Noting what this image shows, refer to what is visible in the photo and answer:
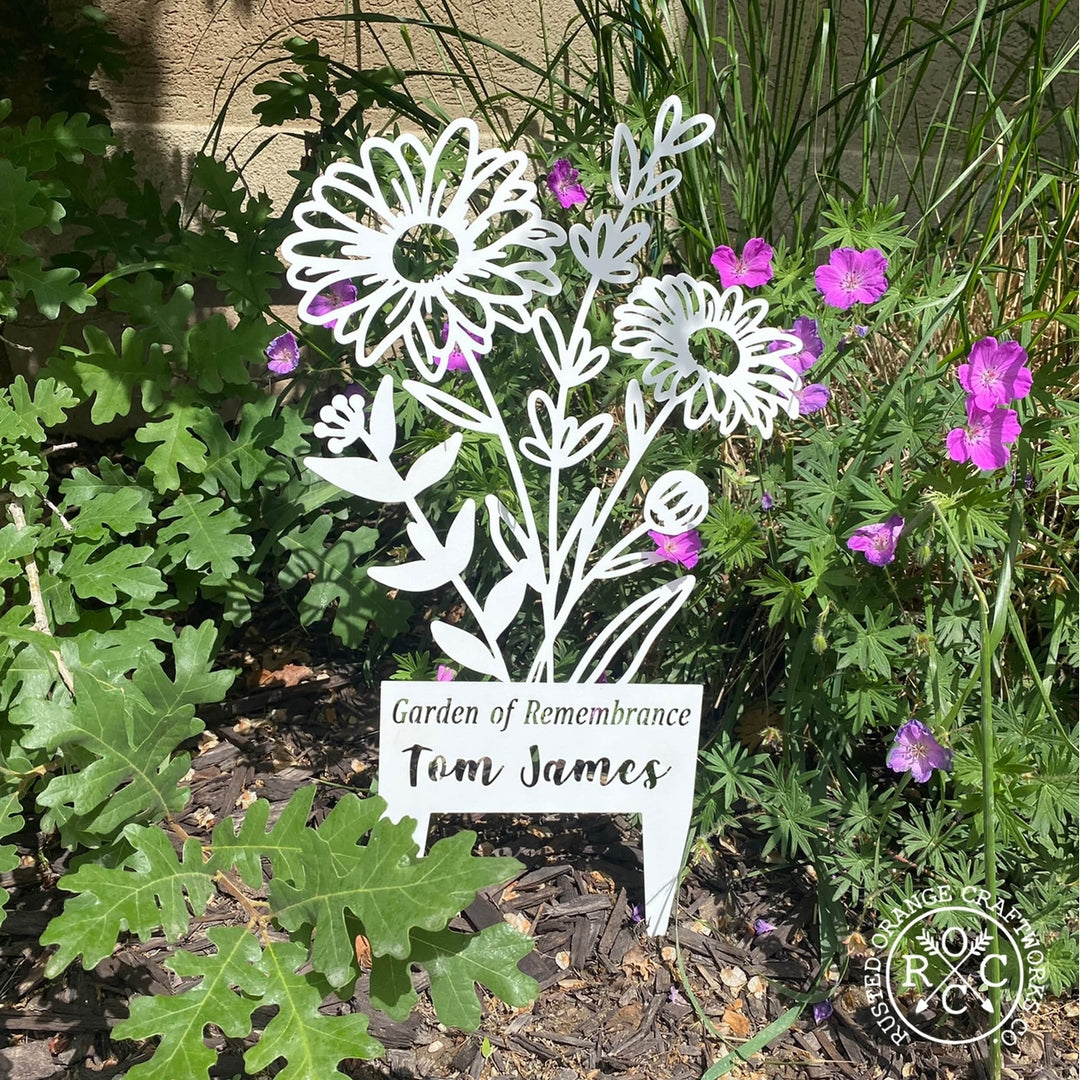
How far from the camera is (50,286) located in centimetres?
A: 185

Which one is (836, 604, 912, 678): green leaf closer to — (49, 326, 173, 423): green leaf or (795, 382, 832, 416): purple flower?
(795, 382, 832, 416): purple flower

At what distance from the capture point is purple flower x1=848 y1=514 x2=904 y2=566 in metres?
1.61

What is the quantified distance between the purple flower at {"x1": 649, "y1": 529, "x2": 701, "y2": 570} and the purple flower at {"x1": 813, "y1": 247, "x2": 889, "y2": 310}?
48 centimetres

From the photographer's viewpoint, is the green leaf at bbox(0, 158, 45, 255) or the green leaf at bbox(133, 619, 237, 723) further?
the green leaf at bbox(0, 158, 45, 255)

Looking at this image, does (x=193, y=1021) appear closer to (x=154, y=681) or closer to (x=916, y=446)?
(x=154, y=681)

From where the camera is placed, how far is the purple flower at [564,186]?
190 cm

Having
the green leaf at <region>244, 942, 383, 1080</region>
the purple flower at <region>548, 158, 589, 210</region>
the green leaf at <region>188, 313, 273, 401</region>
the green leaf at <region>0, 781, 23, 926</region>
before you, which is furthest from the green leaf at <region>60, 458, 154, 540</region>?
the purple flower at <region>548, 158, 589, 210</region>

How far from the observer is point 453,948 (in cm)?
138

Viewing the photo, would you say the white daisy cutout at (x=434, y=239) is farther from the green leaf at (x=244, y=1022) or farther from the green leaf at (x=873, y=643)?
the green leaf at (x=244, y=1022)

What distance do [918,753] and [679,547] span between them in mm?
537

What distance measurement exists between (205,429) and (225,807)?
0.81 meters

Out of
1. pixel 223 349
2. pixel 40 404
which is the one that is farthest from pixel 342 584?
pixel 40 404

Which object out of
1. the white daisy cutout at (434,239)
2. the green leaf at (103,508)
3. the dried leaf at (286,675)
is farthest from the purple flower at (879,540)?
the dried leaf at (286,675)

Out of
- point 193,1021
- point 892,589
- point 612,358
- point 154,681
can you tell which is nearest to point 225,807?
point 154,681
